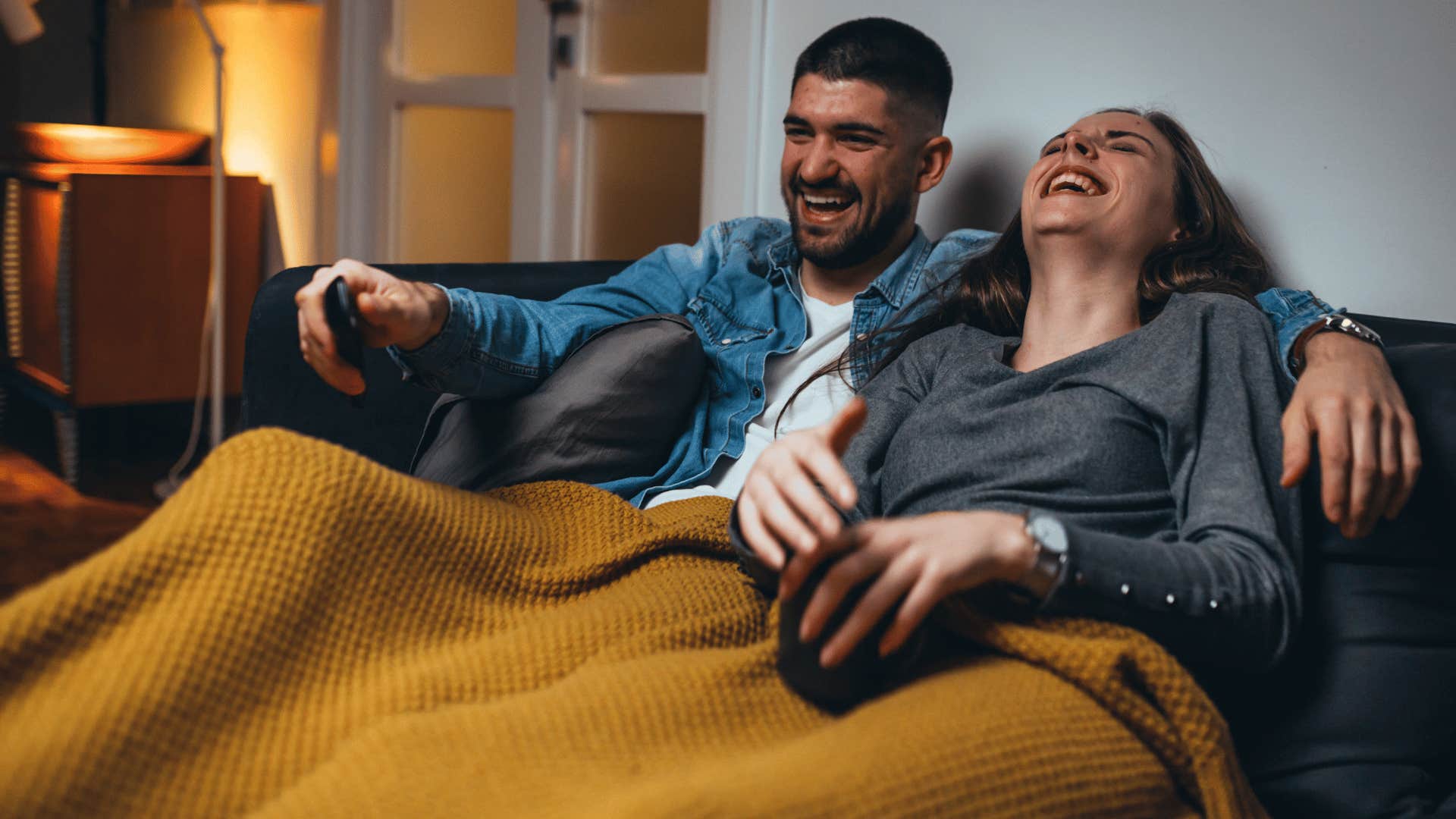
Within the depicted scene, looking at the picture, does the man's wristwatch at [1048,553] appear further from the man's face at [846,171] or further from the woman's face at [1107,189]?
the man's face at [846,171]

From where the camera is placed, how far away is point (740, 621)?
3.28ft

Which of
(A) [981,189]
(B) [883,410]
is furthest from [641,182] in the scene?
(B) [883,410]

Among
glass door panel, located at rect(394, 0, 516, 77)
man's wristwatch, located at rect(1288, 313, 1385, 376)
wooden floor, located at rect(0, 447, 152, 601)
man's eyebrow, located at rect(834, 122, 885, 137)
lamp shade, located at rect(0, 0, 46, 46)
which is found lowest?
wooden floor, located at rect(0, 447, 152, 601)

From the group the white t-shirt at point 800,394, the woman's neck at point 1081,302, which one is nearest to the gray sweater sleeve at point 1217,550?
the woman's neck at point 1081,302

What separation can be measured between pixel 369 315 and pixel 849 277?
2.33 ft

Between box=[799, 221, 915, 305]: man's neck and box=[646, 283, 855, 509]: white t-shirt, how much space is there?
17 millimetres

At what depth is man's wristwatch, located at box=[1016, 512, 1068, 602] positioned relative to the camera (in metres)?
0.86

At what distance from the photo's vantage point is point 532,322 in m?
1.40

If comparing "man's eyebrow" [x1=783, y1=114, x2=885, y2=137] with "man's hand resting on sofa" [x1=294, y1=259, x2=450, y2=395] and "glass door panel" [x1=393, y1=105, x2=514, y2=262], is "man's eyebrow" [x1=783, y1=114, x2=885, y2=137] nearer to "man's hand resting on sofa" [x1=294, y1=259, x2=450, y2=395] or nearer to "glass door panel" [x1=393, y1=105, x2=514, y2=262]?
"man's hand resting on sofa" [x1=294, y1=259, x2=450, y2=395]

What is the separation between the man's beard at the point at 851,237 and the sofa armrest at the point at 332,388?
362 millimetres

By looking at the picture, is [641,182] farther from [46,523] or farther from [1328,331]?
[1328,331]

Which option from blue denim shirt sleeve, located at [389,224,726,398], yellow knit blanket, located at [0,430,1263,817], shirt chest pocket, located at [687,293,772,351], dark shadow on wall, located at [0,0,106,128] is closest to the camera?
yellow knit blanket, located at [0,430,1263,817]

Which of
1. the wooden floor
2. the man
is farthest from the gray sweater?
the wooden floor

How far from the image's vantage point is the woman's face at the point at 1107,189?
3.93ft
